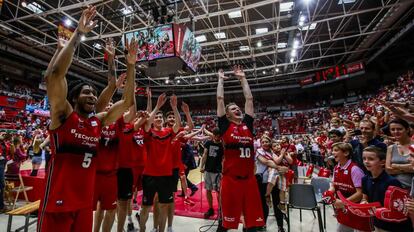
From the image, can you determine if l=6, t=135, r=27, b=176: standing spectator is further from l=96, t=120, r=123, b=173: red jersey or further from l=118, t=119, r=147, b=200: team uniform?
l=96, t=120, r=123, b=173: red jersey

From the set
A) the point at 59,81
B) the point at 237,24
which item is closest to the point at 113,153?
the point at 59,81

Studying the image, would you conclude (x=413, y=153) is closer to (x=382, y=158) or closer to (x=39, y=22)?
(x=382, y=158)

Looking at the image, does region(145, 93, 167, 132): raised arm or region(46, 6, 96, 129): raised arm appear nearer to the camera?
region(46, 6, 96, 129): raised arm

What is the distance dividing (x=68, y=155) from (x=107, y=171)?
4.25 feet

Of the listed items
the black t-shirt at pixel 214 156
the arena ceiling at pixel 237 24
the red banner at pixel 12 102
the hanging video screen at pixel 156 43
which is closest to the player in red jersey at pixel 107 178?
the black t-shirt at pixel 214 156

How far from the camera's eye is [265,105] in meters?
30.3

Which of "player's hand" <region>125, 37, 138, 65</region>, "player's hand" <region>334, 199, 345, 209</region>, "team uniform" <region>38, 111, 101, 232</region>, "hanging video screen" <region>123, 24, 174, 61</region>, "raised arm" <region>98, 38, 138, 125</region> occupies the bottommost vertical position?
"player's hand" <region>334, 199, 345, 209</region>

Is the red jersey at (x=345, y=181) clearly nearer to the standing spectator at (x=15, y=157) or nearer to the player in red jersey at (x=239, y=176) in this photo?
the player in red jersey at (x=239, y=176)

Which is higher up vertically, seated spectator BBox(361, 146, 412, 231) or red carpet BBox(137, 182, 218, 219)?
seated spectator BBox(361, 146, 412, 231)

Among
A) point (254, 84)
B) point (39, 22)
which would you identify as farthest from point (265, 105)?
point (39, 22)

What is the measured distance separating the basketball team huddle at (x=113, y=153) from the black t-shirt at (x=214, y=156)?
1298 mm

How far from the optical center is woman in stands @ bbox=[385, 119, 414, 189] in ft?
9.08

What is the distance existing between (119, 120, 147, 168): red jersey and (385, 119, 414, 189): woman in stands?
3.56 m

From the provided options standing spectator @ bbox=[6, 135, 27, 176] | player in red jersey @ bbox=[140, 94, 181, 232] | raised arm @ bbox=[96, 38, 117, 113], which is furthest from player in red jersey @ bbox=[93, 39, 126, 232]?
standing spectator @ bbox=[6, 135, 27, 176]
